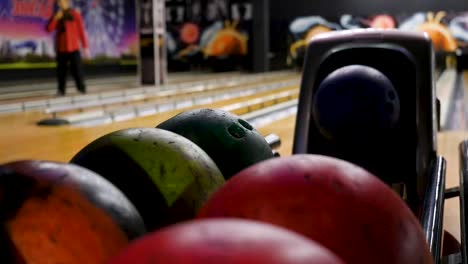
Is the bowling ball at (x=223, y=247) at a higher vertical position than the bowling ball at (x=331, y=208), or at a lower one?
higher

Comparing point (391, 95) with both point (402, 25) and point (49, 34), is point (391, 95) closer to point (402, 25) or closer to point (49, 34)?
point (49, 34)

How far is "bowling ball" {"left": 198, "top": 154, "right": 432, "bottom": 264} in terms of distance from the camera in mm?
615

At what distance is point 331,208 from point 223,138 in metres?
0.42

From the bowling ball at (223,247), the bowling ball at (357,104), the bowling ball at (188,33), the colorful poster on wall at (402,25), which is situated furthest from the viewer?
the bowling ball at (188,33)

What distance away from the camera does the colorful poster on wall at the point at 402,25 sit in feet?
36.8

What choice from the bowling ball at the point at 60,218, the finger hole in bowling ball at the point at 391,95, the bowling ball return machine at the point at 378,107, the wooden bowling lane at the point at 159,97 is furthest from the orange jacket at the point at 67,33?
the bowling ball at the point at 60,218

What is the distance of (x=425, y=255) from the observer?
0.69m

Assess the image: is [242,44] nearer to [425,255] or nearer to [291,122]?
[291,122]

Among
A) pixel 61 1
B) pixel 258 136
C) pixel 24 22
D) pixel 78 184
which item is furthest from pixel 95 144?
pixel 24 22

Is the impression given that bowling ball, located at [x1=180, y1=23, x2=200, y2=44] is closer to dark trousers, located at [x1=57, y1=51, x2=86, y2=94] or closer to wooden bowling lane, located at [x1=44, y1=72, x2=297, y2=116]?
wooden bowling lane, located at [x1=44, y1=72, x2=297, y2=116]

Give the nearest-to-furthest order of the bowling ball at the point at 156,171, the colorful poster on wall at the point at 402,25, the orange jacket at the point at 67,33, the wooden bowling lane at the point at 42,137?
the bowling ball at the point at 156,171 < the wooden bowling lane at the point at 42,137 < the orange jacket at the point at 67,33 < the colorful poster on wall at the point at 402,25

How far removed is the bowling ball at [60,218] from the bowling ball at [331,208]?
0.34 feet

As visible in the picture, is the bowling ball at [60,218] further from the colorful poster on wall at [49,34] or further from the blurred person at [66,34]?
the colorful poster on wall at [49,34]

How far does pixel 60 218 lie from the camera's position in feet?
1.96
